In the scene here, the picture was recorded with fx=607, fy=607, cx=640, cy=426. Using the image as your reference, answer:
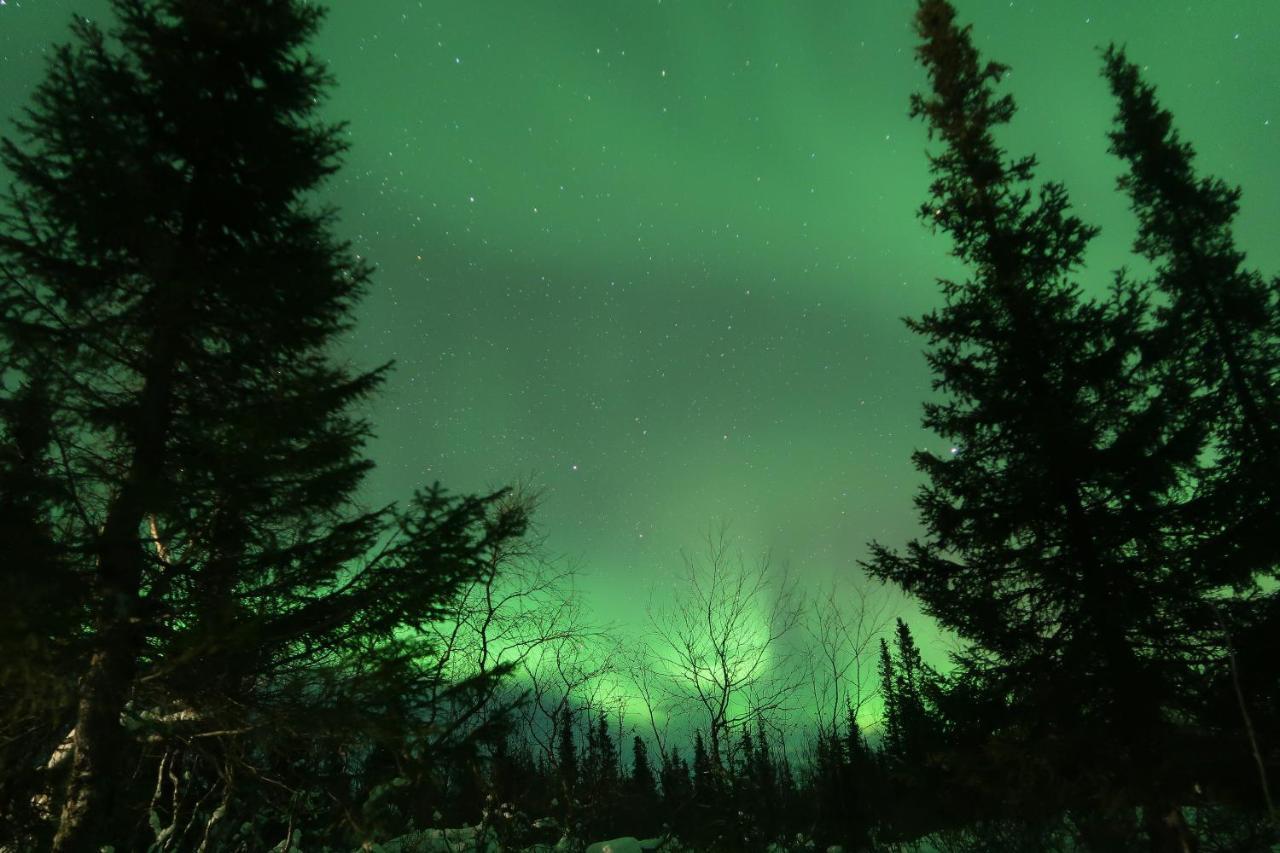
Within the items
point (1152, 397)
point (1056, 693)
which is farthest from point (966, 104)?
point (1056, 693)

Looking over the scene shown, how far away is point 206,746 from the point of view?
6617 millimetres

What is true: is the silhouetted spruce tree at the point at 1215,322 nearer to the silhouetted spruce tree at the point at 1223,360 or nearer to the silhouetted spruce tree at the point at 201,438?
the silhouetted spruce tree at the point at 1223,360

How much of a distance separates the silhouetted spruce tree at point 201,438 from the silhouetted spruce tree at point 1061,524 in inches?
322

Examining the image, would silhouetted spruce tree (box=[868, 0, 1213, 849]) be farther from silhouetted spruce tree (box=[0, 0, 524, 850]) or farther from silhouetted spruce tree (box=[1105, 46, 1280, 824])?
silhouetted spruce tree (box=[0, 0, 524, 850])

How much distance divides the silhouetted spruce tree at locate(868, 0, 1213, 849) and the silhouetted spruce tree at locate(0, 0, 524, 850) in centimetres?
819

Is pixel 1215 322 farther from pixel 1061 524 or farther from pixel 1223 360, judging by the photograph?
pixel 1061 524

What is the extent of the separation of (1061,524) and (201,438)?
11.8 m

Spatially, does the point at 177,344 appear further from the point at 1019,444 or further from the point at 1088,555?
the point at 1088,555

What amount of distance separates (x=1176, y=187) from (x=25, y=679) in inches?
778

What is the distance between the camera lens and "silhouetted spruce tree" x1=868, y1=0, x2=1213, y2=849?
844 cm

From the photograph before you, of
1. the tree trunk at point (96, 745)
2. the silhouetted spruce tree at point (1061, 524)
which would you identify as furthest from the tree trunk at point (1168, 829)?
the tree trunk at point (96, 745)

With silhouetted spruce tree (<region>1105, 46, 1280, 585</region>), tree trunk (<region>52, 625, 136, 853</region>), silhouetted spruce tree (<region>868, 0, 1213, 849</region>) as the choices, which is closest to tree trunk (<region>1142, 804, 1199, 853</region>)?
silhouetted spruce tree (<region>868, 0, 1213, 849</region>)

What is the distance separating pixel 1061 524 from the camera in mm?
9695

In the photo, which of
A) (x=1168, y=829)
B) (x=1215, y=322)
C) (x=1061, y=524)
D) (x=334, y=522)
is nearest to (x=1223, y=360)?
(x=1215, y=322)
